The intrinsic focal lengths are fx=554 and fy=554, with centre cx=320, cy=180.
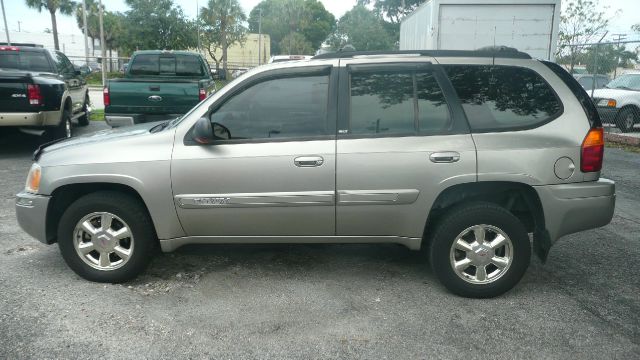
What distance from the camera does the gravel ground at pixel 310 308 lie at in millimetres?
3344

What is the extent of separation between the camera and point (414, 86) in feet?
13.5

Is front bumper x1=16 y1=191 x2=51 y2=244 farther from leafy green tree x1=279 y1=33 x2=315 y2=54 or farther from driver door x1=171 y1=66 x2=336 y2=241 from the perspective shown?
leafy green tree x1=279 y1=33 x2=315 y2=54

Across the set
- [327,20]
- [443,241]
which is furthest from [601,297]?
[327,20]

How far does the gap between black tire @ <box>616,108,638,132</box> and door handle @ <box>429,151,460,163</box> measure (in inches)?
456

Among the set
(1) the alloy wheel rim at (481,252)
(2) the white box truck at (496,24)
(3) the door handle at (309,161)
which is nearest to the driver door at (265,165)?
(3) the door handle at (309,161)

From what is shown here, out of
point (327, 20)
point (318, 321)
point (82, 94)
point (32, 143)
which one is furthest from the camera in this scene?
point (327, 20)

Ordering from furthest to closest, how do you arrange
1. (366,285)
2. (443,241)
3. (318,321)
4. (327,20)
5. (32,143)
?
(327,20) → (32,143) → (366,285) → (443,241) → (318,321)

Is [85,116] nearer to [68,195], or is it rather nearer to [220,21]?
[68,195]

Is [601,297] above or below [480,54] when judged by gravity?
below

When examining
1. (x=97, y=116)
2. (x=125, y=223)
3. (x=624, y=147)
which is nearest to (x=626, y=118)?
(x=624, y=147)

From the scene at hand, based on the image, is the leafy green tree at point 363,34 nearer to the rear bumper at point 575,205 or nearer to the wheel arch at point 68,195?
the wheel arch at point 68,195

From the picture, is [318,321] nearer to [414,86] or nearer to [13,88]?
[414,86]

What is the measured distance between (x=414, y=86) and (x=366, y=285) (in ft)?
5.12

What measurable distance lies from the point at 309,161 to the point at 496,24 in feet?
28.2
